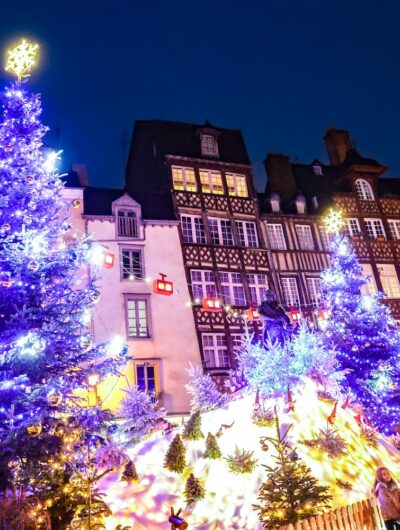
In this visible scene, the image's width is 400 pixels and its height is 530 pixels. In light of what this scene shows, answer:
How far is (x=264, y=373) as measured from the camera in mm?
12102

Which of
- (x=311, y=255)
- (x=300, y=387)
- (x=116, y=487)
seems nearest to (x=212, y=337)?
(x=311, y=255)

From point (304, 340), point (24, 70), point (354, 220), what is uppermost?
point (354, 220)

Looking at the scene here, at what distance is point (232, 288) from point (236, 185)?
6.09 meters

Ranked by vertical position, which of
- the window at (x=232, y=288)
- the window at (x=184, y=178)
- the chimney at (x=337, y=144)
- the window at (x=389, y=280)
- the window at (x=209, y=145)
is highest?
the chimney at (x=337, y=144)

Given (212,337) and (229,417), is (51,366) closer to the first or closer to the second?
(229,417)

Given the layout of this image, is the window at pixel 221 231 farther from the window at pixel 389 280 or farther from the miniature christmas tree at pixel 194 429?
the miniature christmas tree at pixel 194 429

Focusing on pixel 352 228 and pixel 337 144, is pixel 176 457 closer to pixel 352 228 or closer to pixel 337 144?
pixel 352 228

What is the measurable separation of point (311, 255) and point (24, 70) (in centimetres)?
1774

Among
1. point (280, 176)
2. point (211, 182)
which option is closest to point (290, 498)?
point (211, 182)

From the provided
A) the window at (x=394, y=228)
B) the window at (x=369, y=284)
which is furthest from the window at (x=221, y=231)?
the window at (x=394, y=228)

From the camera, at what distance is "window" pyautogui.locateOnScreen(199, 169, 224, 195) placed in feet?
80.7

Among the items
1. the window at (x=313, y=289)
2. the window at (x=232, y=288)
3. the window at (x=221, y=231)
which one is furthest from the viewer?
the window at (x=313, y=289)

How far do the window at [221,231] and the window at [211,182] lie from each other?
1.72m

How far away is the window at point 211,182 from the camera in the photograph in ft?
80.7
